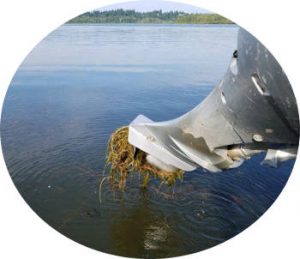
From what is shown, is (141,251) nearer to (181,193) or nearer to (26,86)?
(181,193)

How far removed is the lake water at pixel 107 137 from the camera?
8.71 feet

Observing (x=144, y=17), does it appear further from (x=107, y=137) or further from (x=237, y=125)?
(x=237, y=125)

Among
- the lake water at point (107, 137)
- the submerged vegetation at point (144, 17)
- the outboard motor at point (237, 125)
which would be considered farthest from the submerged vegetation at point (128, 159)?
the submerged vegetation at point (144, 17)

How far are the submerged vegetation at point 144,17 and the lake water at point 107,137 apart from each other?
46 centimetres

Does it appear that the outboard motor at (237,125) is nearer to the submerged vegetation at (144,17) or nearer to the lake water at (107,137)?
the lake water at (107,137)

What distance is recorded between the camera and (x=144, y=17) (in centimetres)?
321

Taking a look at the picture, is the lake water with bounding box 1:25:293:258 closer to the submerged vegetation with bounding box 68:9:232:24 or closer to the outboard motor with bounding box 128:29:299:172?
the submerged vegetation with bounding box 68:9:232:24

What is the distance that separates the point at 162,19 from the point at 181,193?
1.35 metres

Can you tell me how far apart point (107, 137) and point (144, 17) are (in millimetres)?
1164

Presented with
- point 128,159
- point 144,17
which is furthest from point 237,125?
point 144,17

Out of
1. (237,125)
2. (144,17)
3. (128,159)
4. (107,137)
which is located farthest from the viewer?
(107,137)

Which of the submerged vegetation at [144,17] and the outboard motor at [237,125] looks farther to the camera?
the submerged vegetation at [144,17]

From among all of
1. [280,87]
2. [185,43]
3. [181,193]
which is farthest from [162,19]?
[185,43]

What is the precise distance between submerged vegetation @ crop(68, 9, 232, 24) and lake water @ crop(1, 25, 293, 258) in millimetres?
457
